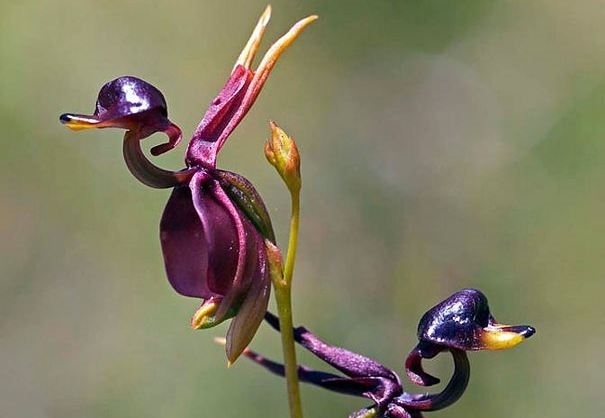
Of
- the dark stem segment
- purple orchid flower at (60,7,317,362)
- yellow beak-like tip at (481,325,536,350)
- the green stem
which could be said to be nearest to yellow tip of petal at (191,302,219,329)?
purple orchid flower at (60,7,317,362)

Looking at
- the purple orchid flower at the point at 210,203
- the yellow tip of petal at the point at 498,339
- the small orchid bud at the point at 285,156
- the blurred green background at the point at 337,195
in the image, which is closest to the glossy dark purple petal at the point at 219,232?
the purple orchid flower at the point at 210,203

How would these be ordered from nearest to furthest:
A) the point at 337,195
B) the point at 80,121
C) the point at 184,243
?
the point at 80,121 < the point at 184,243 < the point at 337,195

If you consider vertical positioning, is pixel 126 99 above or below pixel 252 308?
above

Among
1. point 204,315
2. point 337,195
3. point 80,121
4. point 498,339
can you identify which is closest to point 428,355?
point 498,339

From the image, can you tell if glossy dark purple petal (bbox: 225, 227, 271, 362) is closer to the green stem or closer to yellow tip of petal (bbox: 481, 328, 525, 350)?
the green stem

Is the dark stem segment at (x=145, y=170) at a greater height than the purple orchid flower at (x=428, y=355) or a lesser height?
greater

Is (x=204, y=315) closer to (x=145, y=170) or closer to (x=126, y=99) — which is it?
(x=145, y=170)

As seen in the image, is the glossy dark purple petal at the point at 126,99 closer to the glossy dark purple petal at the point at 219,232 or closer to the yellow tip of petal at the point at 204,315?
the glossy dark purple petal at the point at 219,232
